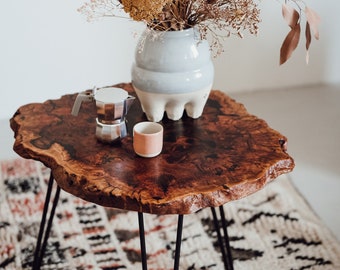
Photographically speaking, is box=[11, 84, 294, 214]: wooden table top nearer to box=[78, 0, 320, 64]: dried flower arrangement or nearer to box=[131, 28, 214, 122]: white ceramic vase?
box=[131, 28, 214, 122]: white ceramic vase

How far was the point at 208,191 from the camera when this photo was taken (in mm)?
1134

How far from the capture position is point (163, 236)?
1791 millimetres

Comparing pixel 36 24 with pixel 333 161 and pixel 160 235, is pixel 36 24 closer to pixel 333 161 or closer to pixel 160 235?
pixel 160 235

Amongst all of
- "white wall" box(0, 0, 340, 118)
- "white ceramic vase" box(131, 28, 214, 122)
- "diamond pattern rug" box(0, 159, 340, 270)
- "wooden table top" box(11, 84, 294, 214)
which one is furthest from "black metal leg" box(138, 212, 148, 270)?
"white wall" box(0, 0, 340, 118)

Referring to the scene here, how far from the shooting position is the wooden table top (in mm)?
1135

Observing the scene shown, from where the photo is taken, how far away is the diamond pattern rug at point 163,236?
1683 millimetres

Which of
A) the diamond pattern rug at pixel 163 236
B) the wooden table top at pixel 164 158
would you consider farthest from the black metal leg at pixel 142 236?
the diamond pattern rug at pixel 163 236

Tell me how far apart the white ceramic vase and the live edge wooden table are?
0.26 feet

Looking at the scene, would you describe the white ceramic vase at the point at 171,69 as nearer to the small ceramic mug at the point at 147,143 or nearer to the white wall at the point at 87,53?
the small ceramic mug at the point at 147,143

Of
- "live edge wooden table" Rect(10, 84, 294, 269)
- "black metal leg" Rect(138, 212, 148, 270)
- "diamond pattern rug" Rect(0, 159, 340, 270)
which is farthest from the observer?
"diamond pattern rug" Rect(0, 159, 340, 270)

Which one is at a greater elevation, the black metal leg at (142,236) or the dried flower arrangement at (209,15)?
the dried flower arrangement at (209,15)

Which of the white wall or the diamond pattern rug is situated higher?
the white wall

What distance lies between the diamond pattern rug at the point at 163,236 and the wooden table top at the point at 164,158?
0.47 meters

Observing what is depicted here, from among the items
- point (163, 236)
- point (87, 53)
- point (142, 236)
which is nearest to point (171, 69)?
point (142, 236)
